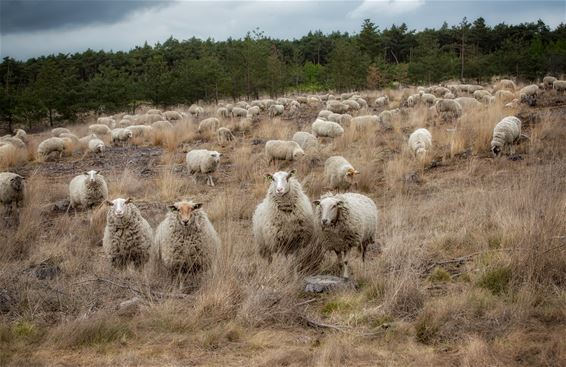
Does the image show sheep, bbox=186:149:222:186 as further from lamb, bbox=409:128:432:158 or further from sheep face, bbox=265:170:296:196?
sheep face, bbox=265:170:296:196

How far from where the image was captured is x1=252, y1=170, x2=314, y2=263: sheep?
7.67 m

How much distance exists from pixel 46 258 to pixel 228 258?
3.75 m

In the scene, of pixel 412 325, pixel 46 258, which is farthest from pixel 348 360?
pixel 46 258

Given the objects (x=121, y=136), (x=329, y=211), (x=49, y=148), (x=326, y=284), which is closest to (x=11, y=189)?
(x=49, y=148)

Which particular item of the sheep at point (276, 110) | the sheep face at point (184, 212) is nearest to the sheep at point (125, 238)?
the sheep face at point (184, 212)

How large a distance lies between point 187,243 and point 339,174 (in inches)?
265

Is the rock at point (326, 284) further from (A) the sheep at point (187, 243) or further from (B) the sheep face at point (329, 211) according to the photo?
(A) the sheep at point (187, 243)

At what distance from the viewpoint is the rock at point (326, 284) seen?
6.62m

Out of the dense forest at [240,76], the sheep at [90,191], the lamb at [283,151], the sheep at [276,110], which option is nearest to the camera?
the sheep at [90,191]

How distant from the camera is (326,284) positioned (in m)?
6.67

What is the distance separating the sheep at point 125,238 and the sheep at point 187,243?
975 millimetres

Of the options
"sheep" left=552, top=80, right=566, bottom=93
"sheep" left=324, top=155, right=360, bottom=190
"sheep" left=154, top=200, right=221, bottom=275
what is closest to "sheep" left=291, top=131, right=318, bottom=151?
"sheep" left=324, top=155, right=360, bottom=190

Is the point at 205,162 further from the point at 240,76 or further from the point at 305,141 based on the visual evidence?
the point at 240,76

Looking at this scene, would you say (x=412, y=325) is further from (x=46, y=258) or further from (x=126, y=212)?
(x=46, y=258)
